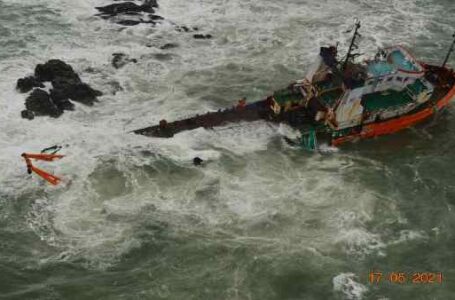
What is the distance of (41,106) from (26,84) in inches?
103

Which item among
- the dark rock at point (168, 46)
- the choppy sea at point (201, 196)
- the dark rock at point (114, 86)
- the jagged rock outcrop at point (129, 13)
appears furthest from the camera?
the jagged rock outcrop at point (129, 13)

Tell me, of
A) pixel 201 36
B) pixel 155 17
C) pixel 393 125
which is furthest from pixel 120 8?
pixel 393 125

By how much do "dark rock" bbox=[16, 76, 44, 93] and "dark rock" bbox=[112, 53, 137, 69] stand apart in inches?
214

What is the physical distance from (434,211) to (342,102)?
7.22m

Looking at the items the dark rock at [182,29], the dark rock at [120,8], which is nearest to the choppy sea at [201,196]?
the dark rock at [182,29]

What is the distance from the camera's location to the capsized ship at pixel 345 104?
28.2 metres

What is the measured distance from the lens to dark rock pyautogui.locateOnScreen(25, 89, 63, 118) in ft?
95.6

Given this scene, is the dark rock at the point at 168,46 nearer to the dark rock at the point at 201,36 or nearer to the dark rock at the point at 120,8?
the dark rock at the point at 201,36

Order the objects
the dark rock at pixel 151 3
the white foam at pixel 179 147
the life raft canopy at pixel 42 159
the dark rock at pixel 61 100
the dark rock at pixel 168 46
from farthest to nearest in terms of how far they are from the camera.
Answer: the dark rock at pixel 151 3 → the dark rock at pixel 168 46 → the dark rock at pixel 61 100 → the life raft canopy at pixel 42 159 → the white foam at pixel 179 147

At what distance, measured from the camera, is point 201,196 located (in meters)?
24.7

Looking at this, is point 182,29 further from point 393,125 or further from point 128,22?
point 393,125

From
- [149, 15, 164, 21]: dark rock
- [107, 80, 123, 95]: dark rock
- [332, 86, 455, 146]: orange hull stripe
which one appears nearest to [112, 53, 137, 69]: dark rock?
[107, 80, 123, 95]: dark rock

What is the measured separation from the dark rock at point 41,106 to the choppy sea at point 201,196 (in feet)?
1.75

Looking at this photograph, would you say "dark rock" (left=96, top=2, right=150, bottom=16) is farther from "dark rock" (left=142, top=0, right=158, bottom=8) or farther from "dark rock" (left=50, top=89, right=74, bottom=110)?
"dark rock" (left=50, top=89, right=74, bottom=110)
